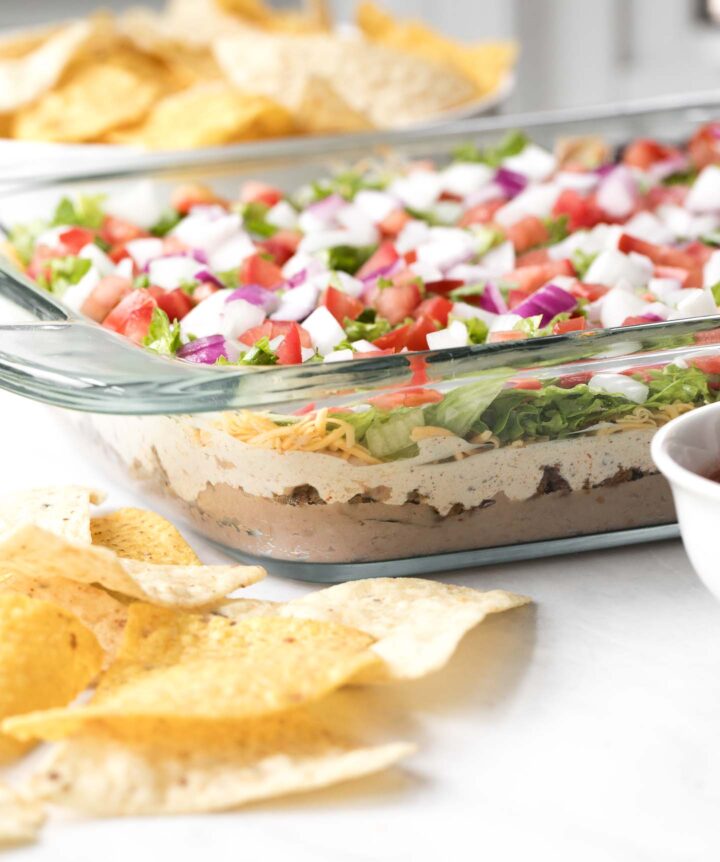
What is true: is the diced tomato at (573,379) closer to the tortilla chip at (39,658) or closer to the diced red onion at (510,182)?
the tortilla chip at (39,658)

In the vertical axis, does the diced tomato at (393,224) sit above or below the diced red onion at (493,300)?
above

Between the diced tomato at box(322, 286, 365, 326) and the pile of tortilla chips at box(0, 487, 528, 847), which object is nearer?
the pile of tortilla chips at box(0, 487, 528, 847)

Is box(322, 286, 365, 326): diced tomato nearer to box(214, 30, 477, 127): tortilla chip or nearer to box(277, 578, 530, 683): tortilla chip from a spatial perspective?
box(277, 578, 530, 683): tortilla chip

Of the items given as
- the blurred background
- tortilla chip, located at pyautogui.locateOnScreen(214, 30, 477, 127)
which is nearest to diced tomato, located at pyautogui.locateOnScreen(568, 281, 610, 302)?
tortilla chip, located at pyautogui.locateOnScreen(214, 30, 477, 127)

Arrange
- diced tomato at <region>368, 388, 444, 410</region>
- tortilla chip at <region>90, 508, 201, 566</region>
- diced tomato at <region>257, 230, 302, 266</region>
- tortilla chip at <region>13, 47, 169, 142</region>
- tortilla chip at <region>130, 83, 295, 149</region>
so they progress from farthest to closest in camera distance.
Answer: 1. tortilla chip at <region>13, 47, 169, 142</region>
2. tortilla chip at <region>130, 83, 295, 149</region>
3. diced tomato at <region>257, 230, 302, 266</region>
4. tortilla chip at <region>90, 508, 201, 566</region>
5. diced tomato at <region>368, 388, 444, 410</region>

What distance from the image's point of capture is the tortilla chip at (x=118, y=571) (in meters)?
0.93

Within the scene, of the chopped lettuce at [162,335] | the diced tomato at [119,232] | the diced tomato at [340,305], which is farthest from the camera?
the diced tomato at [119,232]

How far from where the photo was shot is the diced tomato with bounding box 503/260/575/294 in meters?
1.42

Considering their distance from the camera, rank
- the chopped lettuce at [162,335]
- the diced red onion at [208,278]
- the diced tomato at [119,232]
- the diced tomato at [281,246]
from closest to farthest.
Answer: the chopped lettuce at [162,335] < the diced red onion at [208,278] < the diced tomato at [281,246] < the diced tomato at [119,232]

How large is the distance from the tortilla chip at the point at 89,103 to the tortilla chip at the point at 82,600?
1.41m

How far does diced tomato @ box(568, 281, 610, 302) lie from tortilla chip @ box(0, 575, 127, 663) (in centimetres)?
60

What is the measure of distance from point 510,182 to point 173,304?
28.3 inches

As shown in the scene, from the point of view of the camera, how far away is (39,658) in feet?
2.95

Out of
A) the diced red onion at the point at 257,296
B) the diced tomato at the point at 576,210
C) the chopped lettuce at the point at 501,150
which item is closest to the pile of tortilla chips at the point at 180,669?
the diced red onion at the point at 257,296
